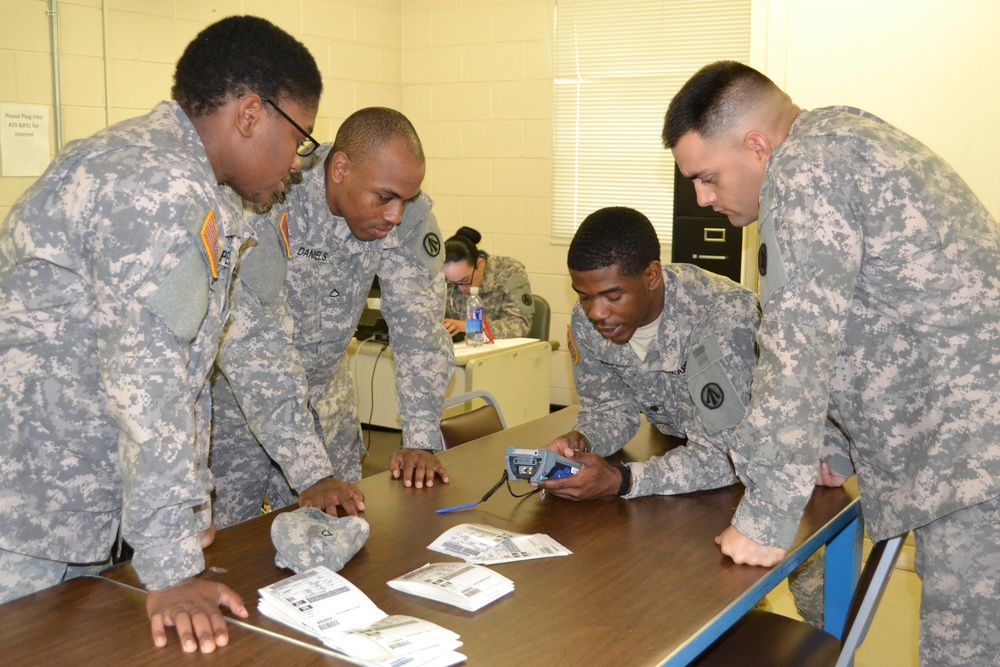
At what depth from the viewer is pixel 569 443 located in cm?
241

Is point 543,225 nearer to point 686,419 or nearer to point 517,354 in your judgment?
point 517,354

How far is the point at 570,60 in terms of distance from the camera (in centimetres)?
614

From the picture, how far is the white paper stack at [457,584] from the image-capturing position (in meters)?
1.56

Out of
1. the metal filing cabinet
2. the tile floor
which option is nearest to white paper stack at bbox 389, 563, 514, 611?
the tile floor

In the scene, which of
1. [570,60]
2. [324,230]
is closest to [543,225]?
[570,60]

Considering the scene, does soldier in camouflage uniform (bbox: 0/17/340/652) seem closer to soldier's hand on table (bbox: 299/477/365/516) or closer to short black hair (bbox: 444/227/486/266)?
soldier's hand on table (bbox: 299/477/365/516)

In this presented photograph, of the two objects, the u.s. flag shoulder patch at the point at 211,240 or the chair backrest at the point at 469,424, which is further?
the chair backrest at the point at 469,424

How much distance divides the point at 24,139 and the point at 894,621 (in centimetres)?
421

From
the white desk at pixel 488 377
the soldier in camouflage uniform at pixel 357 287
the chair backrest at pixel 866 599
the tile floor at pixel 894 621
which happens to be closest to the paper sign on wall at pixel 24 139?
the white desk at pixel 488 377

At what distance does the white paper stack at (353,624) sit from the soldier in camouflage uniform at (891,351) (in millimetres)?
664

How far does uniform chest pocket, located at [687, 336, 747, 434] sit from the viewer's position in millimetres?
2172

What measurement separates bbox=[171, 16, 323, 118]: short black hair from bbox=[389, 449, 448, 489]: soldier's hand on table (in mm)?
988

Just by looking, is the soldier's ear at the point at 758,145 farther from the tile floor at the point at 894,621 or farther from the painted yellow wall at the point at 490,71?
the painted yellow wall at the point at 490,71

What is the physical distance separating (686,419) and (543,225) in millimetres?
4039
